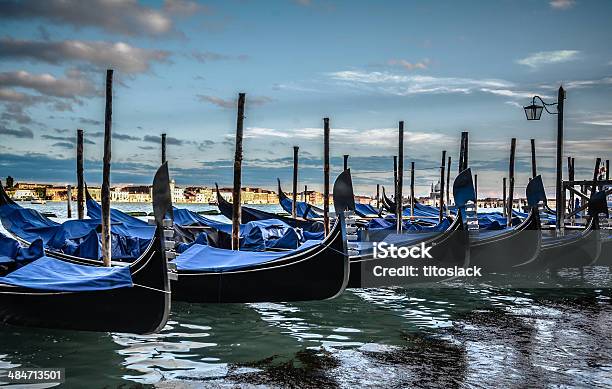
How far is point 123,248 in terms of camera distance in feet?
39.0

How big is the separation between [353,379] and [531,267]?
9292mm

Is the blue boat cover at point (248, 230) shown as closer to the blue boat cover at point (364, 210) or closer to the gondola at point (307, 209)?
the gondola at point (307, 209)

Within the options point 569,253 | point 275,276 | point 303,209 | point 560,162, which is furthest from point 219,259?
point 303,209

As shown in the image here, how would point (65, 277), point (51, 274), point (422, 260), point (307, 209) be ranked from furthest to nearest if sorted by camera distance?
point (307, 209) < point (422, 260) < point (51, 274) < point (65, 277)

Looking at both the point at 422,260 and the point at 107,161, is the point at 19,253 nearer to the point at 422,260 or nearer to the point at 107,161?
the point at 107,161

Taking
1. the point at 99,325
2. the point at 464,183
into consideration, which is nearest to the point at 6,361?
the point at 99,325

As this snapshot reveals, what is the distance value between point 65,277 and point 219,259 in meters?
2.57

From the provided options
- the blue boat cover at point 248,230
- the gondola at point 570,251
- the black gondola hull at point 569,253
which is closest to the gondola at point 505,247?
the gondola at point 570,251

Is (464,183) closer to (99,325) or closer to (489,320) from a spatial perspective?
(489,320)

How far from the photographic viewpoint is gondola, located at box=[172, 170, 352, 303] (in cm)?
895

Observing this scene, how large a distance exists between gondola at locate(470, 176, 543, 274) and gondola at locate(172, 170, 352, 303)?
5023 mm

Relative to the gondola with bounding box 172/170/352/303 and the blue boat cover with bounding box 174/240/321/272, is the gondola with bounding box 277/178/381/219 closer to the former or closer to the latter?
the blue boat cover with bounding box 174/240/321/272

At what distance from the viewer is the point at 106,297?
691 cm

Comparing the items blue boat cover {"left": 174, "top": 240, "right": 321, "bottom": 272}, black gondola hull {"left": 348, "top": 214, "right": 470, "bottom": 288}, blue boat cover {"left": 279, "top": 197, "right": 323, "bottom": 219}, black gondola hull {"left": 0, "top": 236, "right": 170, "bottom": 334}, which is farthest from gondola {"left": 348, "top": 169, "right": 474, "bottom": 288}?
blue boat cover {"left": 279, "top": 197, "right": 323, "bottom": 219}
